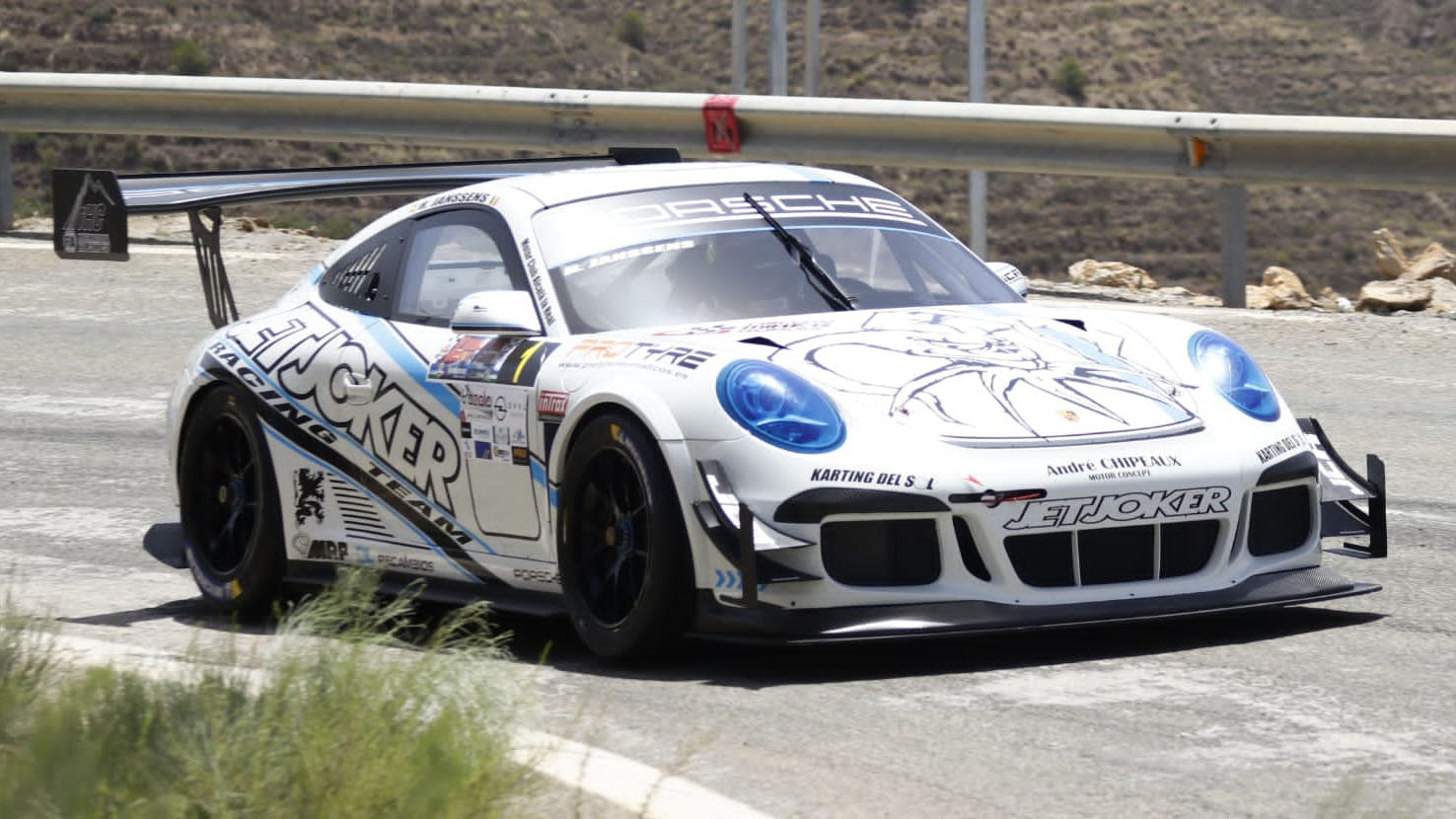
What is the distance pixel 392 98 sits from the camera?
16.5m

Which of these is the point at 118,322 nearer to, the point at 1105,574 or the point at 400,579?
the point at 400,579

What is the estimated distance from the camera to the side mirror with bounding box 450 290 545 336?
268 inches

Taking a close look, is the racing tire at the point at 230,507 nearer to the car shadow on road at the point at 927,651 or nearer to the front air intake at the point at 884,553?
the car shadow on road at the point at 927,651

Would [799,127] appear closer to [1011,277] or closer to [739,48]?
[739,48]

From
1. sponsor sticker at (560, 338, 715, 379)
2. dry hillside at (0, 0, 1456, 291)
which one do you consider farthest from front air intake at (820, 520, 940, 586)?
dry hillside at (0, 0, 1456, 291)

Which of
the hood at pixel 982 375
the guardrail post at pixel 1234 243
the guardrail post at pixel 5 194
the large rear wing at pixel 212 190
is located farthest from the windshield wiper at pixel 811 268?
the guardrail post at pixel 5 194

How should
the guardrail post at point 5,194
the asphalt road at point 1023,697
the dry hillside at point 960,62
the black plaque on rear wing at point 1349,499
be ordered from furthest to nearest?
the dry hillside at point 960,62 < the guardrail post at point 5,194 < the black plaque on rear wing at point 1349,499 < the asphalt road at point 1023,697

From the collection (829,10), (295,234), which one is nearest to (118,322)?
(295,234)

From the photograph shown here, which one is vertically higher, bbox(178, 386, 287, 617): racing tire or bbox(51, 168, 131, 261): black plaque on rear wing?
bbox(51, 168, 131, 261): black plaque on rear wing

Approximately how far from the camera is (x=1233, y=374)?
6.76 metres

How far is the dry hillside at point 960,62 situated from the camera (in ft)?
208

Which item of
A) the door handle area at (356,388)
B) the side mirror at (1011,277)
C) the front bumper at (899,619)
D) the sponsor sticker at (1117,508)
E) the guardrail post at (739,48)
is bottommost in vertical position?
the guardrail post at (739,48)

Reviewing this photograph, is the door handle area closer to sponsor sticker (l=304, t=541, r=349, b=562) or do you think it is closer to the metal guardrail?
sponsor sticker (l=304, t=541, r=349, b=562)

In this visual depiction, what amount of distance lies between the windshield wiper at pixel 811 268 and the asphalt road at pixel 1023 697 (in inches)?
42.2
